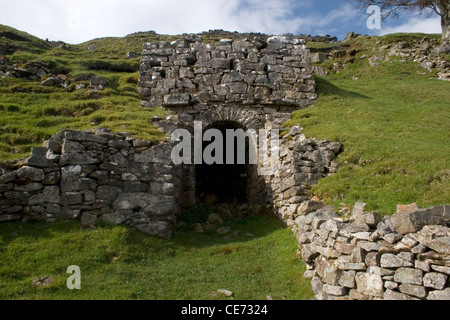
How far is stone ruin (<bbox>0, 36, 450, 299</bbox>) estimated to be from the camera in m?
5.79

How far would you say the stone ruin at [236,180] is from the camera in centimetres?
579

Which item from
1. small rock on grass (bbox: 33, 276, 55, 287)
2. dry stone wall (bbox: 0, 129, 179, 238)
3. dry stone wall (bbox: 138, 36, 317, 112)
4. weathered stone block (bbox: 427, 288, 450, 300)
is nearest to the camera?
weathered stone block (bbox: 427, 288, 450, 300)

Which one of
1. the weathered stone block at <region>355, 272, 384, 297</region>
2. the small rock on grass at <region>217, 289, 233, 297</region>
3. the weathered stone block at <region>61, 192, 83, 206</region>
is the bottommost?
the small rock on grass at <region>217, 289, 233, 297</region>

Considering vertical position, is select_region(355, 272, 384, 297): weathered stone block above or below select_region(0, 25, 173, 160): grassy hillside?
below

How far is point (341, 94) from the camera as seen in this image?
1575 centimetres

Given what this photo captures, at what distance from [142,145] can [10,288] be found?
4901mm

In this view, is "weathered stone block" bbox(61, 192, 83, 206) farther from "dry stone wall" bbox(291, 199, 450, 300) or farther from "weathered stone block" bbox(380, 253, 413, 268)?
"weathered stone block" bbox(380, 253, 413, 268)

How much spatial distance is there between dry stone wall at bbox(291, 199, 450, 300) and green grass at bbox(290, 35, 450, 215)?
1.05 m

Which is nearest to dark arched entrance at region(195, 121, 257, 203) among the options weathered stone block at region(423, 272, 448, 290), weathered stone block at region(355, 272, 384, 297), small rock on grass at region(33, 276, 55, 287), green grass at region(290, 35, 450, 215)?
green grass at region(290, 35, 450, 215)

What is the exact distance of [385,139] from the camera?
420 inches

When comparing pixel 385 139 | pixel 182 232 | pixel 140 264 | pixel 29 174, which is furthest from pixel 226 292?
pixel 385 139

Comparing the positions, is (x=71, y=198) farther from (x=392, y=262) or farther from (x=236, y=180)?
(x=236, y=180)
